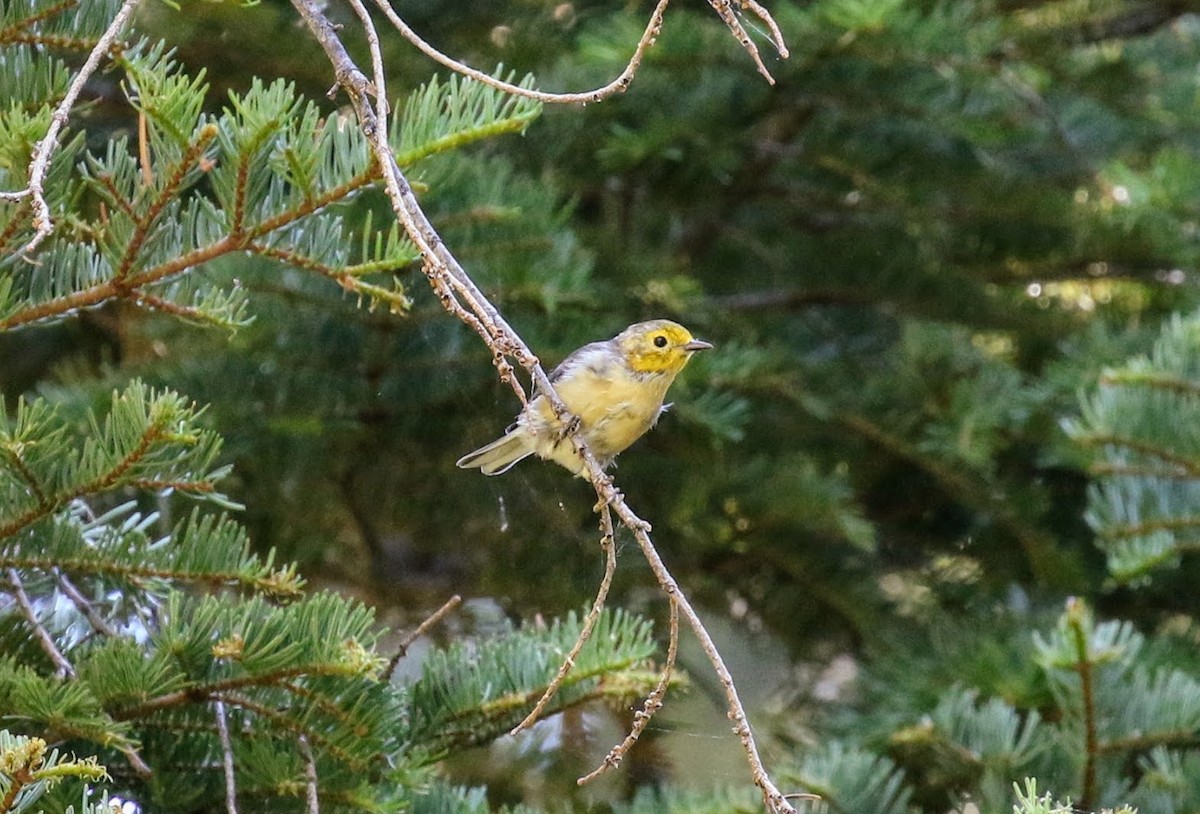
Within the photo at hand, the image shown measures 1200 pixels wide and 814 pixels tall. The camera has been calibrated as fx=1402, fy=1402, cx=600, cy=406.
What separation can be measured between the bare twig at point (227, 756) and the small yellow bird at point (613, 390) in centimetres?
104

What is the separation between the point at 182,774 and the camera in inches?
68.1

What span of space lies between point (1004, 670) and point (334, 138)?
1657 mm

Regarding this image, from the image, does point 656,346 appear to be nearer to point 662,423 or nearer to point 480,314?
point 662,423

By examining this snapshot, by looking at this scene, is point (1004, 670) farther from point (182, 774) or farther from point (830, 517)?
point (182, 774)

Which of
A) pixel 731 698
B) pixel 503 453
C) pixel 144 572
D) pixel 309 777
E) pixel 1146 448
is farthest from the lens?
pixel 503 453

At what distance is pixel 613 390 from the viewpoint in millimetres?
2818

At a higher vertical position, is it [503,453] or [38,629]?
[38,629]

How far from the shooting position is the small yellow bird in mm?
2754

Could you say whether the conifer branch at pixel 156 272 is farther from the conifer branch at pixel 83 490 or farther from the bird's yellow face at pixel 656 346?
the bird's yellow face at pixel 656 346

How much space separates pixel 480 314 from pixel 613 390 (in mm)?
1456

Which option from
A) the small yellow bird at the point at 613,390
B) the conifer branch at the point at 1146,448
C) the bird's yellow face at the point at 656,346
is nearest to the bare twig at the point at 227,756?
the small yellow bird at the point at 613,390

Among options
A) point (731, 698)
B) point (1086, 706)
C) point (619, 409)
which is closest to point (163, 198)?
point (731, 698)

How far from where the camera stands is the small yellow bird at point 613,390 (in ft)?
9.04

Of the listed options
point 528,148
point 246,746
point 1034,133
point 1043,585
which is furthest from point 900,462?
point 246,746
